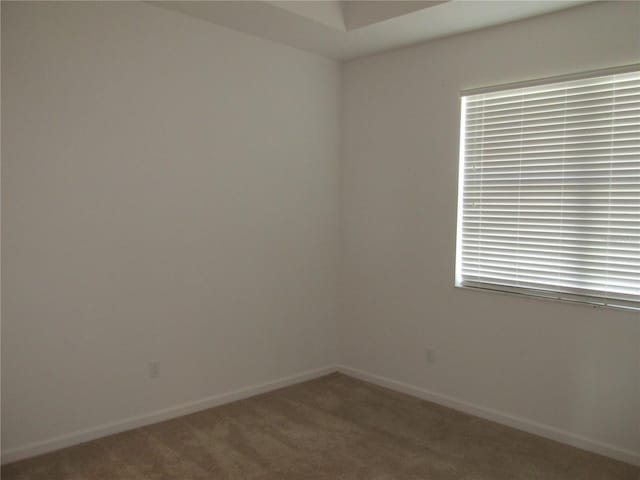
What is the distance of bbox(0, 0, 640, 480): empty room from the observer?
3.00 meters

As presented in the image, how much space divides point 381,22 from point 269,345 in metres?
2.56

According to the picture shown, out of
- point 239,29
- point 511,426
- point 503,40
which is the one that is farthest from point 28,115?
point 511,426

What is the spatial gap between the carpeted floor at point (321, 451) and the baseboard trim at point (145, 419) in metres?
0.05

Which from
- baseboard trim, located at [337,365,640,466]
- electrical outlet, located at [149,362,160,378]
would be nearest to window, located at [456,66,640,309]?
baseboard trim, located at [337,365,640,466]

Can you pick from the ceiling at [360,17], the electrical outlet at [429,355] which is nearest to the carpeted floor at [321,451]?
the electrical outlet at [429,355]

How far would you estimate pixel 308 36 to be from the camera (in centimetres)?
388

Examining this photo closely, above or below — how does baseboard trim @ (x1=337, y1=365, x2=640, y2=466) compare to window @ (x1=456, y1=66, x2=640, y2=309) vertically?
below

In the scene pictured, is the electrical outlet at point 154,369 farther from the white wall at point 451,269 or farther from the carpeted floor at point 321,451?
the white wall at point 451,269

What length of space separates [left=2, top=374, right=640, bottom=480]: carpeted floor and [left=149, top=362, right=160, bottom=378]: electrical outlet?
33 cm

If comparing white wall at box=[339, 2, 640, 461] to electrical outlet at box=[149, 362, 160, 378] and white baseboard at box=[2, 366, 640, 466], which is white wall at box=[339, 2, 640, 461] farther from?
electrical outlet at box=[149, 362, 160, 378]

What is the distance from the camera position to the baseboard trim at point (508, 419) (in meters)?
3.13

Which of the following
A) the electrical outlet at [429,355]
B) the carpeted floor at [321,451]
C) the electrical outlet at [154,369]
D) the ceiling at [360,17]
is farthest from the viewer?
the electrical outlet at [429,355]

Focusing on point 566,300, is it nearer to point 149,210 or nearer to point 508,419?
point 508,419

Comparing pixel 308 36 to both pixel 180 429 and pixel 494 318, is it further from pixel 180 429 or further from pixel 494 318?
pixel 180 429
